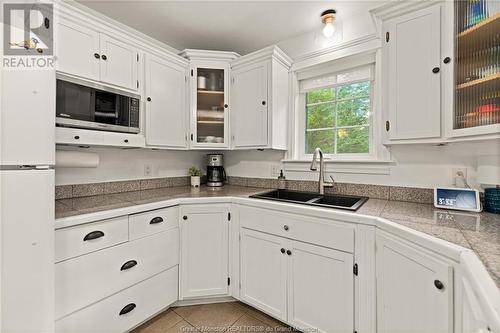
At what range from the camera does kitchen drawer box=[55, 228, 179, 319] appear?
4.01 ft

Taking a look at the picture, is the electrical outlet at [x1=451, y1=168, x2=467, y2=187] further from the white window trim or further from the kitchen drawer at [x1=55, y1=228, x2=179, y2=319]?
the kitchen drawer at [x1=55, y1=228, x2=179, y2=319]

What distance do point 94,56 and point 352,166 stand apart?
2.17 m

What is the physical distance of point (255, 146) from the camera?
2188 millimetres

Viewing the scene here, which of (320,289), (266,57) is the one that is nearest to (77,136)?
(266,57)

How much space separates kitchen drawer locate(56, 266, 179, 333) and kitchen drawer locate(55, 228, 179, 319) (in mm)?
45

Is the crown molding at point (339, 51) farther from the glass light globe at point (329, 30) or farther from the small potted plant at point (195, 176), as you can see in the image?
the small potted plant at point (195, 176)

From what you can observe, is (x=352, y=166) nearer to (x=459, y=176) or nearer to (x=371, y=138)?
(x=371, y=138)

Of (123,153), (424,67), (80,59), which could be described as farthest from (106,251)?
(424,67)

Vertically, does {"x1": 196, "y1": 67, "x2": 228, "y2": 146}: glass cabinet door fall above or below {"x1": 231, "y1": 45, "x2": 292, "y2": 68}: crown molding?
below

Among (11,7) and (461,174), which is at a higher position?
(11,7)

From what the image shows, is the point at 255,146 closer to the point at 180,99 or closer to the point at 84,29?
the point at 180,99

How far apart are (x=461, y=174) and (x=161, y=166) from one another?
2.53m

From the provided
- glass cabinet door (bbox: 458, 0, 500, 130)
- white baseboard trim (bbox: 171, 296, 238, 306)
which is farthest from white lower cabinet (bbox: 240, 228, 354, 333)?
→ glass cabinet door (bbox: 458, 0, 500, 130)

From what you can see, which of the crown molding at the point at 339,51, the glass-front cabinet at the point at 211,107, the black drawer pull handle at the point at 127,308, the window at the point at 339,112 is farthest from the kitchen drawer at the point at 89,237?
the crown molding at the point at 339,51
